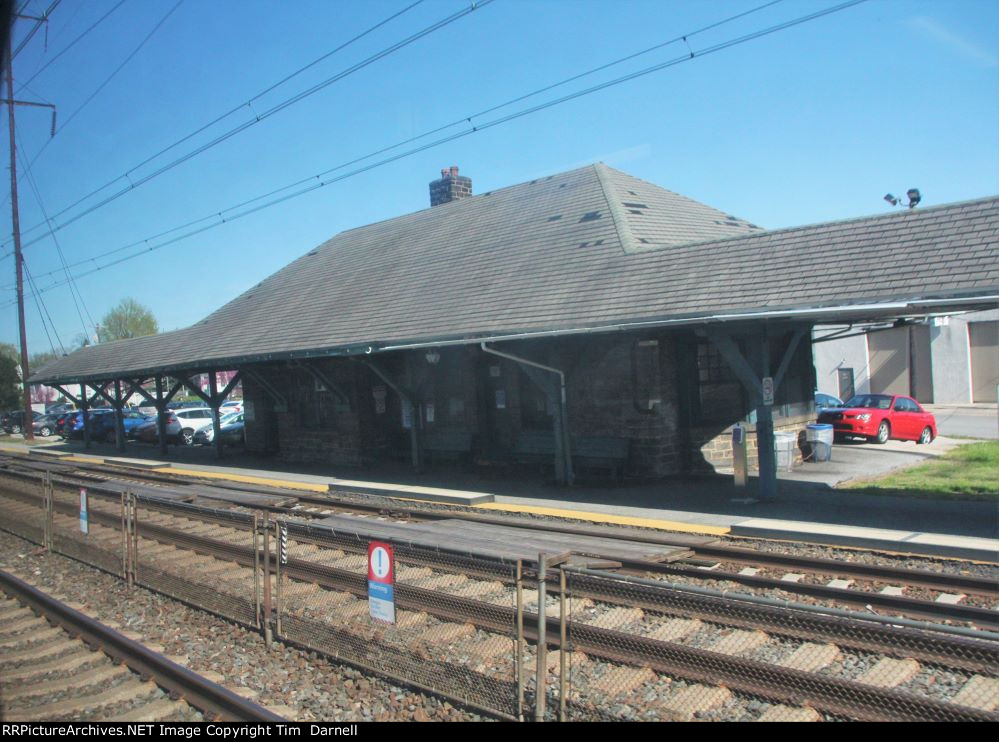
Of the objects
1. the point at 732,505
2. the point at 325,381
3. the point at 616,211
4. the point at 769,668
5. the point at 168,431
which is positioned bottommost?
the point at 732,505

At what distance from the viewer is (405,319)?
18.3 meters

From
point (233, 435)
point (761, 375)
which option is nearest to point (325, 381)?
point (233, 435)

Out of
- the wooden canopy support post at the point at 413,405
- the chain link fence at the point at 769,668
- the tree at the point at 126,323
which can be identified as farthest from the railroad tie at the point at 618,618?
the tree at the point at 126,323

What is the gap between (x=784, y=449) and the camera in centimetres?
1589

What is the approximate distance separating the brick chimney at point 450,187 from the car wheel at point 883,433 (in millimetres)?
16387

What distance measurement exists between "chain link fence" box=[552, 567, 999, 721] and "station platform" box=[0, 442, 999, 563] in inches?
150

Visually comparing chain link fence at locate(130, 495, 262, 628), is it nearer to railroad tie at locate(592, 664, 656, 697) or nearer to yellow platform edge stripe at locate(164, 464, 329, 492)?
railroad tie at locate(592, 664, 656, 697)

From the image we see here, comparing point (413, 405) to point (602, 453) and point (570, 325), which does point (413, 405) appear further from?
point (570, 325)

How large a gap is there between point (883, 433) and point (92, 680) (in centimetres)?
2055

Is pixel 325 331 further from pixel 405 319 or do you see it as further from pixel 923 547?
pixel 923 547

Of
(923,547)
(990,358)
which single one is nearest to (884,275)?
(923,547)

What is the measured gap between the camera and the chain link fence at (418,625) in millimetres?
5387

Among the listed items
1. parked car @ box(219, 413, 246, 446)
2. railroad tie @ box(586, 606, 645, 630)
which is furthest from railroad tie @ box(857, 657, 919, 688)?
parked car @ box(219, 413, 246, 446)

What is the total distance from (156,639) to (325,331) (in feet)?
44.1
